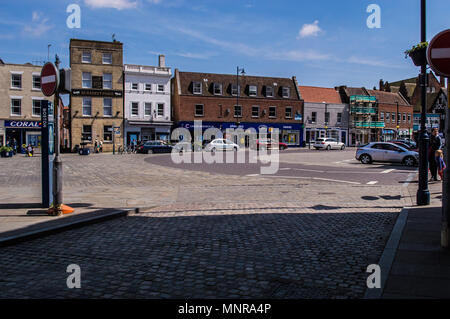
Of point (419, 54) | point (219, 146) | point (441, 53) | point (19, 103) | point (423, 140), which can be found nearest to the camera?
point (441, 53)

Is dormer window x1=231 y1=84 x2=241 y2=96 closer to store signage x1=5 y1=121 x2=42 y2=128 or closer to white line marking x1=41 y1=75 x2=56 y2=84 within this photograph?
store signage x1=5 y1=121 x2=42 y2=128

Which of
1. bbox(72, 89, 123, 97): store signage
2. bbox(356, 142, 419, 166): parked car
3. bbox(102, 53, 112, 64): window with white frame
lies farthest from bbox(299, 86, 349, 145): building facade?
bbox(356, 142, 419, 166): parked car

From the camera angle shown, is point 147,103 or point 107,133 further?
point 147,103

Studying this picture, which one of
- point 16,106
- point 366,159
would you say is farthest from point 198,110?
point 366,159

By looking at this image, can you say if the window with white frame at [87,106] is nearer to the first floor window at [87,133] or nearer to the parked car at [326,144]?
the first floor window at [87,133]

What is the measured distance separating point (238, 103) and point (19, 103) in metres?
28.1

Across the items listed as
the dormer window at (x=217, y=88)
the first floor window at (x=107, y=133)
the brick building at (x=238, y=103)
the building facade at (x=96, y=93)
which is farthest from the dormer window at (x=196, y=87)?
the first floor window at (x=107, y=133)

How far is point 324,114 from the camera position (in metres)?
64.4

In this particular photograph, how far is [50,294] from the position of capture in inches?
157

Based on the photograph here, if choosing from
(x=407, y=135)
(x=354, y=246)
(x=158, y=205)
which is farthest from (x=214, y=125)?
(x=354, y=246)

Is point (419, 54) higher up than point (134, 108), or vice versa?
point (134, 108)

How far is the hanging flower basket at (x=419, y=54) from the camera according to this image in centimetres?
879

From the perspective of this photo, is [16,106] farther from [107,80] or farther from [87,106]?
[107,80]
